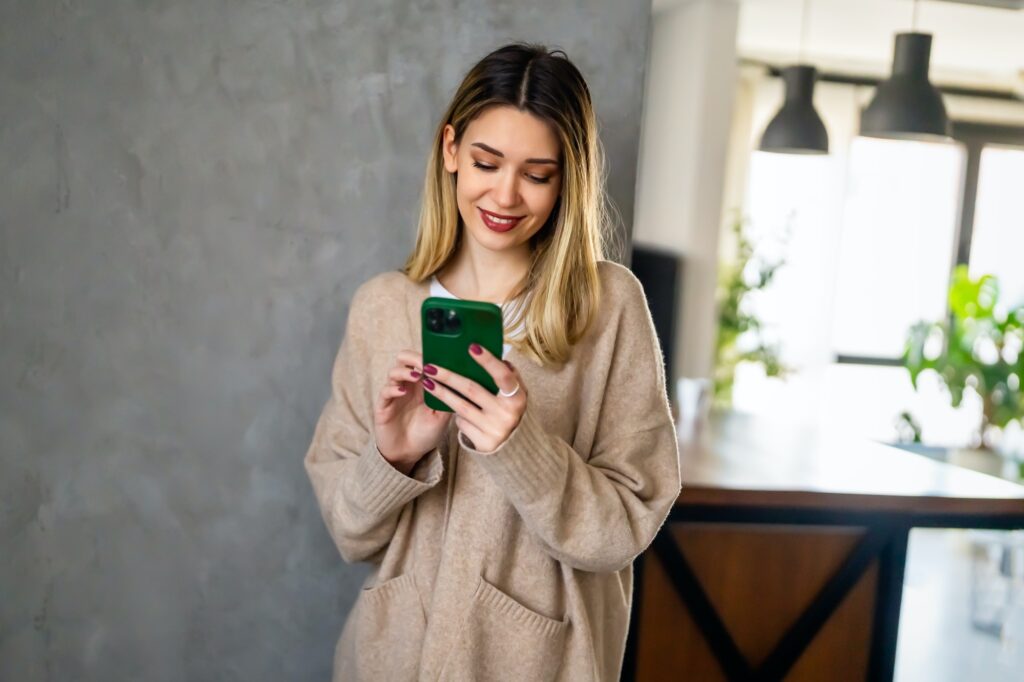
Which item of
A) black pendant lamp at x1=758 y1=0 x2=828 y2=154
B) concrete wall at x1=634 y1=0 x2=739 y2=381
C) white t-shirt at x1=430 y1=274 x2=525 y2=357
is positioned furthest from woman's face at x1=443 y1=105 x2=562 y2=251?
concrete wall at x1=634 y1=0 x2=739 y2=381

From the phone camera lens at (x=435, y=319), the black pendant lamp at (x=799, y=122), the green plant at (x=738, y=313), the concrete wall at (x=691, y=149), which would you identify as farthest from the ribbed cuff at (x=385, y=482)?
the green plant at (x=738, y=313)

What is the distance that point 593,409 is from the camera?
129cm

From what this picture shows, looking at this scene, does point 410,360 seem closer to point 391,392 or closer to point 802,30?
point 391,392

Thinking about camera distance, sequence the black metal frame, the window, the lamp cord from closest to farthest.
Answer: the black metal frame
the lamp cord
the window

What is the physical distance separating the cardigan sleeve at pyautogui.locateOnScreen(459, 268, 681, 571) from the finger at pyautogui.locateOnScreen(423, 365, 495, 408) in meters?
0.05

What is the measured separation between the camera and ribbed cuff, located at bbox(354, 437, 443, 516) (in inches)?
47.3

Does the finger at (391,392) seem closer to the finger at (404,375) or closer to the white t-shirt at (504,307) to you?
the finger at (404,375)

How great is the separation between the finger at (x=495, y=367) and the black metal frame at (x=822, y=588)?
0.88 meters

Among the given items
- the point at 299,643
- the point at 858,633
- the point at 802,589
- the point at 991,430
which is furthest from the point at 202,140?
the point at 991,430

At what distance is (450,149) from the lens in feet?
4.20

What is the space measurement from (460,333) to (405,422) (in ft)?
0.67

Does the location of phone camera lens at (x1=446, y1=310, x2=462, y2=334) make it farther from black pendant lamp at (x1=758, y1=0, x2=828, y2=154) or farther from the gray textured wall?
black pendant lamp at (x1=758, y1=0, x2=828, y2=154)

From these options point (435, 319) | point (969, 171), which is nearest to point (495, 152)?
point (435, 319)

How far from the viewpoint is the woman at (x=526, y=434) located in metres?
1.20
